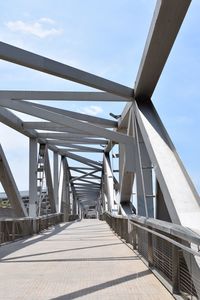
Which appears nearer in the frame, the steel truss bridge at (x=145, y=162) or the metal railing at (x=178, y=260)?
the metal railing at (x=178, y=260)

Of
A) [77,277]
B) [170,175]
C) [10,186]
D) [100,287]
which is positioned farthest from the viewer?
[10,186]

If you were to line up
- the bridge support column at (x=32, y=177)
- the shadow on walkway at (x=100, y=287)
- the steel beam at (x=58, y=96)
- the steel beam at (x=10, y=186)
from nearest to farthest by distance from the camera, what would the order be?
the shadow on walkway at (x=100, y=287), the steel beam at (x=58, y=96), the steel beam at (x=10, y=186), the bridge support column at (x=32, y=177)

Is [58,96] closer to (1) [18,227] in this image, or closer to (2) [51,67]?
(2) [51,67]

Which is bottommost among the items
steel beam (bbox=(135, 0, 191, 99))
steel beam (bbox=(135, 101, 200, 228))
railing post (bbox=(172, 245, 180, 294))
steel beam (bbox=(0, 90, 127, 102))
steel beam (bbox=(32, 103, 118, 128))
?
railing post (bbox=(172, 245, 180, 294))

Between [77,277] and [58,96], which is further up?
[58,96]

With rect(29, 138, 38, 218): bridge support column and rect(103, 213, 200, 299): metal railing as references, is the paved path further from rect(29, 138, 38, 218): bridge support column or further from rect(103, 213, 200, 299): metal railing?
rect(29, 138, 38, 218): bridge support column

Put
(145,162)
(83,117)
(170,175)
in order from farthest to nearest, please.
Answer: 1. (83,117)
2. (145,162)
3. (170,175)

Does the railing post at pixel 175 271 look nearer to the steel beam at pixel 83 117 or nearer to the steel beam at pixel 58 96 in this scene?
Result: the steel beam at pixel 58 96

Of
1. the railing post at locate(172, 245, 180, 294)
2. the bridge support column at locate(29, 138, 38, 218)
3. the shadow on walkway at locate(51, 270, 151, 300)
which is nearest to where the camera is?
the railing post at locate(172, 245, 180, 294)

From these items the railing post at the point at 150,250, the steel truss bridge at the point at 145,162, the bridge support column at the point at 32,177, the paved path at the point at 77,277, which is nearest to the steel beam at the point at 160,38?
the steel truss bridge at the point at 145,162

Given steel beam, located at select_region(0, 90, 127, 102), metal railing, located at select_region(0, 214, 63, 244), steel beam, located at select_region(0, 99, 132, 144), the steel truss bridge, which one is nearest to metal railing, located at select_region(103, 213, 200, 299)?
the steel truss bridge

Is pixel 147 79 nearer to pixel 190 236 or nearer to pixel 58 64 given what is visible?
pixel 58 64

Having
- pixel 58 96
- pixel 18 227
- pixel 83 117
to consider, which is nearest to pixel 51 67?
pixel 58 96

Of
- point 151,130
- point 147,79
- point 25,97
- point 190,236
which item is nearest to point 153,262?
point 190,236
